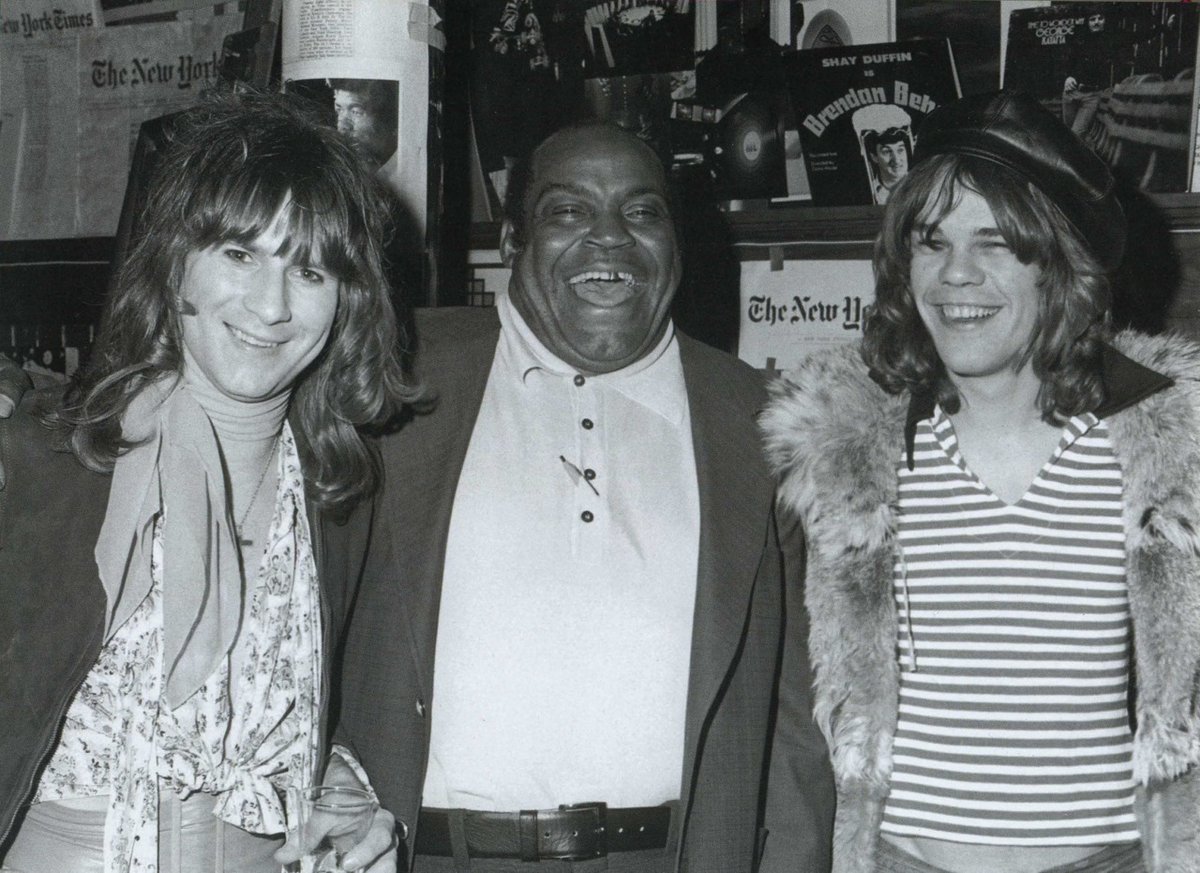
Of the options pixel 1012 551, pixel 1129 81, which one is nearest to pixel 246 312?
pixel 1012 551

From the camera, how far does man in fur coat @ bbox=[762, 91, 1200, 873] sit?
2.08m

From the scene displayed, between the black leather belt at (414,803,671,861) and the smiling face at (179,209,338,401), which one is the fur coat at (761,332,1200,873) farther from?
the smiling face at (179,209,338,401)

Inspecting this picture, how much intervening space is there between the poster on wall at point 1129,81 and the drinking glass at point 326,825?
2.29 meters

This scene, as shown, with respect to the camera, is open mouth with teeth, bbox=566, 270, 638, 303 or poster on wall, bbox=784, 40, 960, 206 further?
poster on wall, bbox=784, 40, 960, 206

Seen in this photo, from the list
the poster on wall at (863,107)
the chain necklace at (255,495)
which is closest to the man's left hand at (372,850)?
the chain necklace at (255,495)

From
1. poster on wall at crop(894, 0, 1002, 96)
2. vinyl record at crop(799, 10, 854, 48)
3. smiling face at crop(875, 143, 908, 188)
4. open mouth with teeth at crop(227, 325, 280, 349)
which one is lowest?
open mouth with teeth at crop(227, 325, 280, 349)

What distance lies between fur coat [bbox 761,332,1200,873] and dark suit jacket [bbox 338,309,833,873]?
82 millimetres

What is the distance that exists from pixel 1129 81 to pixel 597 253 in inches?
57.6

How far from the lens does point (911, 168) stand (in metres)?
2.28

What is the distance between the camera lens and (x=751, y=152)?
140 inches

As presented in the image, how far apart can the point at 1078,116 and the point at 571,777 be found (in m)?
1.99

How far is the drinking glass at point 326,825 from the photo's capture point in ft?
5.40

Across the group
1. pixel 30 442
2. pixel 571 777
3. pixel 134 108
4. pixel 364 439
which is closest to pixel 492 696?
pixel 571 777

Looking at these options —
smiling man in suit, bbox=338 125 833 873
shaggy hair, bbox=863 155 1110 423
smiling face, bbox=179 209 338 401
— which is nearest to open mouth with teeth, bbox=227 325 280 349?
smiling face, bbox=179 209 338 401
